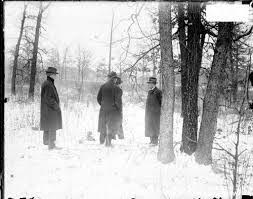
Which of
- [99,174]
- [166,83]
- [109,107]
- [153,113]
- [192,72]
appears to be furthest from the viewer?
[153,113]

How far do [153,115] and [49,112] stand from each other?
117 inches

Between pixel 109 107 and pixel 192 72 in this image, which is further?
pixel 109 107

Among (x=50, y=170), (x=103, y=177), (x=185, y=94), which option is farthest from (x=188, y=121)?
(x=50, y=170)

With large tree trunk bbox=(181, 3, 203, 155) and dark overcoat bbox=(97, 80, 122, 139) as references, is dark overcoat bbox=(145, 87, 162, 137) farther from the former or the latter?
large tree trunk bbox=(181, 3, 203, 155)

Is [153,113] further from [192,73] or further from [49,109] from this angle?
[49,109]

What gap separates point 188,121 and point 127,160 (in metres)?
1.87

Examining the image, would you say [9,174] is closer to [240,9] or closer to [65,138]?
[65,138]

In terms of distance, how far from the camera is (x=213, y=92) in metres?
6.00

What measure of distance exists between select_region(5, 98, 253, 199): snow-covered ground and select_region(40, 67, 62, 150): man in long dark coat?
0.33 metres

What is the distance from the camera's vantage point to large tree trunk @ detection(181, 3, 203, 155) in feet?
22.8

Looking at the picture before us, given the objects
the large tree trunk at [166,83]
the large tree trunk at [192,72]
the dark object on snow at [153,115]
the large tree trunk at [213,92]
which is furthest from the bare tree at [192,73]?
the dark object on snow at [153,115]

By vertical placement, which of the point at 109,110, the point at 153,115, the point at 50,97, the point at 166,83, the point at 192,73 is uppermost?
the point at 192,73

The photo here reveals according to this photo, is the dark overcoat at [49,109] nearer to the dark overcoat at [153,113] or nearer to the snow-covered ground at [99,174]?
the snow-covered ground at [99,174]

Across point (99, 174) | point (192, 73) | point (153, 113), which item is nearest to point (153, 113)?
point (153, 113)
